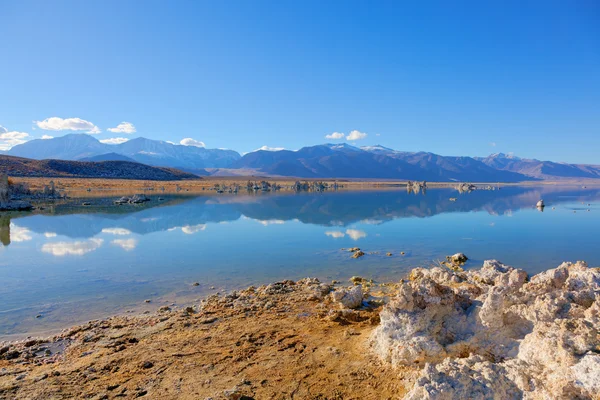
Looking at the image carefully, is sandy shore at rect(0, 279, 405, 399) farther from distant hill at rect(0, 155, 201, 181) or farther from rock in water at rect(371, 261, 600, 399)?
distant hill at rect(0, 155, 201, 181)

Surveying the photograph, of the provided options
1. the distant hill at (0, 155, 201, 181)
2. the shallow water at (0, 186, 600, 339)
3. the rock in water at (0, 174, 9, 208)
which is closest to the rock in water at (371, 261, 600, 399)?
the shallow water at (0, 186, 600, 339)

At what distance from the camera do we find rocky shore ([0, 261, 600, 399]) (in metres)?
3.93

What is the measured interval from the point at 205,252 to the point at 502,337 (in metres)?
12.6

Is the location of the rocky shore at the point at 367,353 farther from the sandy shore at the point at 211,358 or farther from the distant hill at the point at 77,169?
the distant hill at the point at 77,169

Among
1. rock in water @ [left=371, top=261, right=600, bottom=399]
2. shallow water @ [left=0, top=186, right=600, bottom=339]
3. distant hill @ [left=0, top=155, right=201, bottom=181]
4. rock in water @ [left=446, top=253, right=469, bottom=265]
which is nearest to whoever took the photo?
rock in water @ [left=371, top=261, right=600, bottom=399]

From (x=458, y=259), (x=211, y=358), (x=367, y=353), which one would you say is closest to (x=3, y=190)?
(x=211, y=358)

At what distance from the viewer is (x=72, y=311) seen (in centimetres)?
853

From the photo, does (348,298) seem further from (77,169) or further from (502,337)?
(77,169)

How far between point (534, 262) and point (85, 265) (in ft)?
57.0

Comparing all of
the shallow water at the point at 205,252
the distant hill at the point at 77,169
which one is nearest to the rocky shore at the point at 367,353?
the shallow water at the point at 205,252

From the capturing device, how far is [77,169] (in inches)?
3824

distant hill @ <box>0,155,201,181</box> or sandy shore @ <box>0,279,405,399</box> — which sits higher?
distant hill @ <box>0,155,201,181</box>

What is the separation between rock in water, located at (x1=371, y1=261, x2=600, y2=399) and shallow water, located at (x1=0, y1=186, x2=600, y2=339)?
5729 millimetres

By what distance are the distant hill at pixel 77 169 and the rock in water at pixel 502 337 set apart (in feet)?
327
